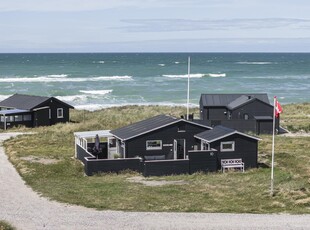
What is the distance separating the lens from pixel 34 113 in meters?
50.0

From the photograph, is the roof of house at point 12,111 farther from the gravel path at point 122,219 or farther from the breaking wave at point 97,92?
the breaking wave at point 97,92

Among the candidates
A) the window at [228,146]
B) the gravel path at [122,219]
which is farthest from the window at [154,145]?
the gravel path at [122,219]

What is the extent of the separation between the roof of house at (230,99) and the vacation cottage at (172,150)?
15673 millimetres

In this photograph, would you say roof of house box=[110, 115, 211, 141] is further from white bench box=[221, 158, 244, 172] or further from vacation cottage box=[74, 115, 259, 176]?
white bench box=[221, 158, 244, 172]

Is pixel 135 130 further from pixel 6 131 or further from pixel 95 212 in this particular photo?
pixel 6 131

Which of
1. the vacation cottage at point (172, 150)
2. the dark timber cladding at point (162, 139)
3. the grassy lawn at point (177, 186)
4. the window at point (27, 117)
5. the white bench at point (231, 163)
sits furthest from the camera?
the window at point (27, 117)

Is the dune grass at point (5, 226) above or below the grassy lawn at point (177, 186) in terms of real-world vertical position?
above

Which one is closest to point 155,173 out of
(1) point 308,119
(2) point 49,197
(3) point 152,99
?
(2) point 49,197

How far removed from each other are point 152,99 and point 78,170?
54.1 meters

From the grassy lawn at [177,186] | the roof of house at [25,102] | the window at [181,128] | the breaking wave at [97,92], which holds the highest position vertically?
the window at [181,128]

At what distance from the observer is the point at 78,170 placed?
30.1 metres

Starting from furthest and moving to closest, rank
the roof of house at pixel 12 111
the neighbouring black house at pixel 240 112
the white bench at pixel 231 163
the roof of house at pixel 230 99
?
the roof of house at pixel 12 111, the roof of house at pixel 230 99, the neighbouring black house at pixel 240 112, the white bench at pixel 231 163

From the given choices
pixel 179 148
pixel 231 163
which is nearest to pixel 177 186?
pixel 231 163

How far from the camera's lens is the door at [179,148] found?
31000mm
